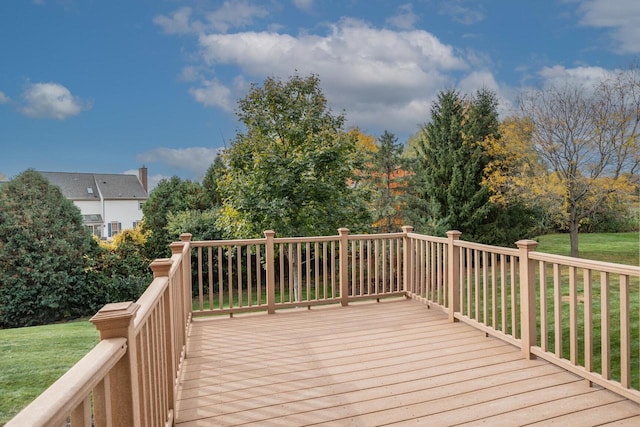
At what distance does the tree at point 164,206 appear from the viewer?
42.9 feet

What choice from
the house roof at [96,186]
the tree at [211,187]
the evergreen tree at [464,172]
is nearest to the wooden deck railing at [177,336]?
the evergreen tree at [464,172]

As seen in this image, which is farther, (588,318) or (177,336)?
(177,336)

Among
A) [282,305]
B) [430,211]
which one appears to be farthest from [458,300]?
[430,211]

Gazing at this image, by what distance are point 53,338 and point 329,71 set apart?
8.54 metres

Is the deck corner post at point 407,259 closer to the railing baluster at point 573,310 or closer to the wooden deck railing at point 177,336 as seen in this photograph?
the wooden deck railing at point 177,336

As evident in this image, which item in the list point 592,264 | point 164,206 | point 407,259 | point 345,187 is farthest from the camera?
point 164,206

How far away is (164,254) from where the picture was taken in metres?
13.0

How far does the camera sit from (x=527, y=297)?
10.8 ft

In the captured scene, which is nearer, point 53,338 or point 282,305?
point 282,305

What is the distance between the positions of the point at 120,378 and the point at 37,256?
40.2 ft

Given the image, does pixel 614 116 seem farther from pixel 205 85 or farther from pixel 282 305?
pixel 205 85

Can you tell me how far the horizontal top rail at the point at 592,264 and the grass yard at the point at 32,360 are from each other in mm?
4848

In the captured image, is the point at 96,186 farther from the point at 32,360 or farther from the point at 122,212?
the point at 32,360

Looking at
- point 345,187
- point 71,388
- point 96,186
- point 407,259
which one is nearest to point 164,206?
point 345,187
